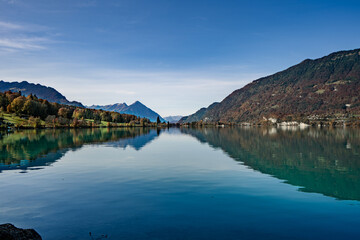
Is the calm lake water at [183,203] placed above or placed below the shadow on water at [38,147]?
below

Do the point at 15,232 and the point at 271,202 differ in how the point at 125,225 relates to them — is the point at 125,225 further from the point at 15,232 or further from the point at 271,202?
the point at 271,202

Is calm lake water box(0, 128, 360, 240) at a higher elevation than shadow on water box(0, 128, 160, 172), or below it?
below

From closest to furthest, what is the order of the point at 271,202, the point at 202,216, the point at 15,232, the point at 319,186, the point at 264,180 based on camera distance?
the point at 15,232 < the point at 202,216 < the point at 271,202 < the point at 319,186 < the point at 264,180

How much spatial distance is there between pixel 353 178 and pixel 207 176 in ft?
63.8

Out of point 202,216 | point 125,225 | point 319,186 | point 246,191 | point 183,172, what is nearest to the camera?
point 125,225

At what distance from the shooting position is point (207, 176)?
115 feet

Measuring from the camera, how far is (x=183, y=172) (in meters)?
38.0

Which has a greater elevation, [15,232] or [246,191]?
[15,232]

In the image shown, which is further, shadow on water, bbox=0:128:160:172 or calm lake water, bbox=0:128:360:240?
shadow on water, bbox=0:128:160:172

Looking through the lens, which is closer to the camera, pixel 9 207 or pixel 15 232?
pixel 15 232

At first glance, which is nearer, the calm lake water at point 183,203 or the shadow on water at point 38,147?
the calm lake water at point 183,203

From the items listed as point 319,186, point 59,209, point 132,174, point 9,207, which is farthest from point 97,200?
point 319,186

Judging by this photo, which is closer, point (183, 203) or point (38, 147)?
point (183, 203)

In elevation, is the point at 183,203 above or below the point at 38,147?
below
